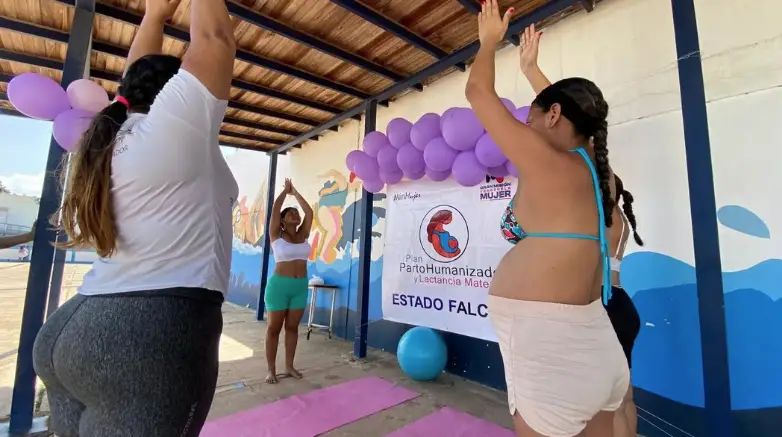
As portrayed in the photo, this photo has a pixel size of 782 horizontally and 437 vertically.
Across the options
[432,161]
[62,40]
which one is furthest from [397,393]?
[62,40]

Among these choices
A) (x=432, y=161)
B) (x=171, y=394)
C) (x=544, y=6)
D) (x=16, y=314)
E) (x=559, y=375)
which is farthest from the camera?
(x=16, y=314)

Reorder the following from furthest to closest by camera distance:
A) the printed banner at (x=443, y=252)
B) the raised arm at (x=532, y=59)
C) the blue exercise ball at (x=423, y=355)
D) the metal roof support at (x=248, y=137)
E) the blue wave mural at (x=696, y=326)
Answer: the metal roof support at (x=248, y=137) < the blue exercise ball at (x=423, y=355) < the printed banner at (x=443, y=252) < the blue wave mural at (x=696, y=326) < the raised arm at (x=532, y=59)

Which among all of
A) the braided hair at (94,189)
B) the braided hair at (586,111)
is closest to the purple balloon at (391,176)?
the braided hair at (586,111)

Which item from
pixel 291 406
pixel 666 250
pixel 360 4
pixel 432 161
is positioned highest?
pixel 360 4

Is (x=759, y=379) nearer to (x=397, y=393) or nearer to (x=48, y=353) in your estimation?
(x=397, y=393)

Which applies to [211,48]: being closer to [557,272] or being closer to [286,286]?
[557,272]

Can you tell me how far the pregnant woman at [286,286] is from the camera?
314 cm

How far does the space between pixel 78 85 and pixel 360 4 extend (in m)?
1.90

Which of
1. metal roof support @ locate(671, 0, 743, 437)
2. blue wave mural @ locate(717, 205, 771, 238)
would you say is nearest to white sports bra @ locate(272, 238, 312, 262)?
metal roof support @ locate(671, 0, 743, 437)

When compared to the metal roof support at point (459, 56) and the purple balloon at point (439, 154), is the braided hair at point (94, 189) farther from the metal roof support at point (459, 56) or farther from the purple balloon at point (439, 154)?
the metal roof support at point (459, 56)

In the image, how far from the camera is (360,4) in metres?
2.72

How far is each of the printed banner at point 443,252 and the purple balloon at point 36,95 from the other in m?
2.61

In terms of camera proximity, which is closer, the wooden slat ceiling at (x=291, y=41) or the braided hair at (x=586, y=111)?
the braided hair at (x=586, y=111)

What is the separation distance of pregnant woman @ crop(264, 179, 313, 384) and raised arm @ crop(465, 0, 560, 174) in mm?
2494
